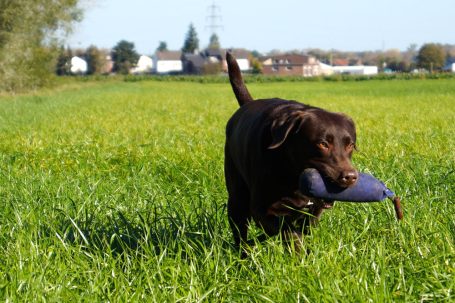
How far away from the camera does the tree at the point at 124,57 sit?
122 m

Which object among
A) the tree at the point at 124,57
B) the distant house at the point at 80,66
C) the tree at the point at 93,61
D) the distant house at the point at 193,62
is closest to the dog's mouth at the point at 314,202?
the distant house at the point at 80,66

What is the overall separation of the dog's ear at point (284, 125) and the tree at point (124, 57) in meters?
115

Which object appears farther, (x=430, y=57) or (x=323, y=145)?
(x=430, y=57)

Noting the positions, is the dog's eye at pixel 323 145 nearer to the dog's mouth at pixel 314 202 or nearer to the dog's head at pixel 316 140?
the dog's head at pixel 316 140

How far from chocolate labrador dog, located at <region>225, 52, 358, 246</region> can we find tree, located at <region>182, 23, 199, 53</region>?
179842 millimetres

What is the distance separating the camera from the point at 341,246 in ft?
13.2

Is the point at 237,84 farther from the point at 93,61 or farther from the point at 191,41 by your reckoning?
the point at 191,41

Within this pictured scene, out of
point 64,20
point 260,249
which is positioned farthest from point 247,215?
point 64,20

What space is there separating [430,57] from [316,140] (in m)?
123

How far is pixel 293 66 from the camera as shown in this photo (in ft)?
538

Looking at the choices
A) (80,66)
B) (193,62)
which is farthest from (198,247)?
(193,62)

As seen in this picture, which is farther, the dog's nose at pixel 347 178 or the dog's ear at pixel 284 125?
the dog's ear at pixel 284 125

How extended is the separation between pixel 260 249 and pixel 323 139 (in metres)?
0.73

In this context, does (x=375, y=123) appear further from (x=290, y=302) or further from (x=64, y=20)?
(x=64, y=20)
